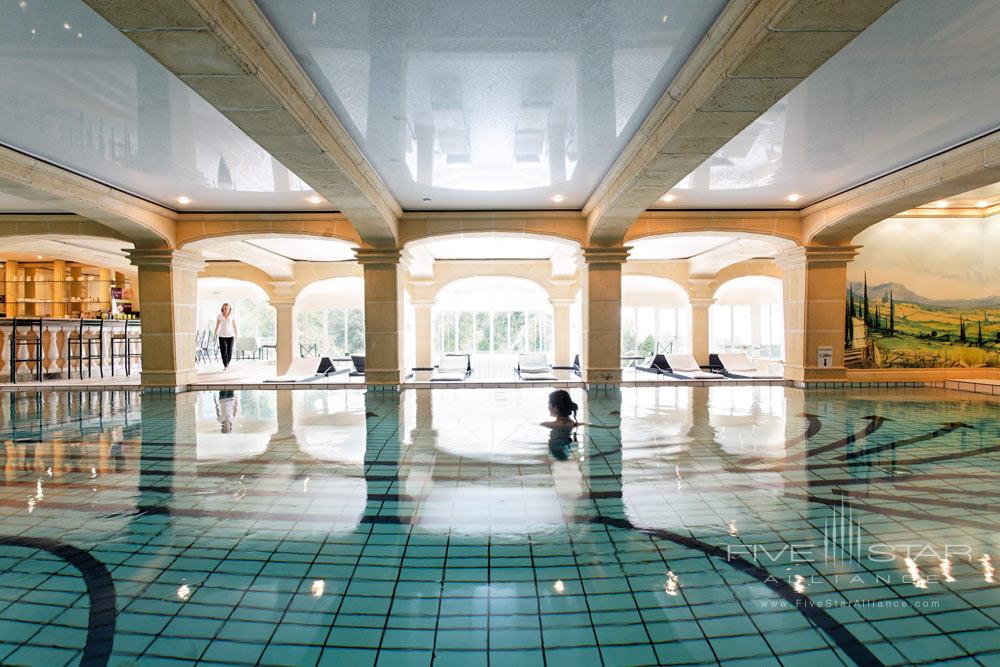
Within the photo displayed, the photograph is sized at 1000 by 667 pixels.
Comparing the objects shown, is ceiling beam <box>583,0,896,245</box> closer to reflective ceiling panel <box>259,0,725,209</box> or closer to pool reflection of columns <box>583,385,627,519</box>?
reflective ceiling panel <box>259,0,725,209</box>

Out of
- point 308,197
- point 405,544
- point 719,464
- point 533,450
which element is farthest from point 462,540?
point 308,197

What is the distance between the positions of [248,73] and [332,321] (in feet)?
81.5

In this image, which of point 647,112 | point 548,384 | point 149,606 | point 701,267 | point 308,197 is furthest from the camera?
point 701,267

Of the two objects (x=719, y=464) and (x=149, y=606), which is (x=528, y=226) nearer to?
(x=719, y=464)

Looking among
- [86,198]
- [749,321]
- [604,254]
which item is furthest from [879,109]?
[749,321]

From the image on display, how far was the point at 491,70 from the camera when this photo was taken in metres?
4.80

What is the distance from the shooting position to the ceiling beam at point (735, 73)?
11.0 feet

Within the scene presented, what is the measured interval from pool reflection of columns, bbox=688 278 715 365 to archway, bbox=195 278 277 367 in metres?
15.6

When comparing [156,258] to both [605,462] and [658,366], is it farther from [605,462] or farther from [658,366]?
[658,366]

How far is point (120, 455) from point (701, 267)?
15855 millimetres

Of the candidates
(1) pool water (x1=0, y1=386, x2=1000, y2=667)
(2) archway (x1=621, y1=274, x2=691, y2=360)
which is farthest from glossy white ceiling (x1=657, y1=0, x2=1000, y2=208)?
(2) archway (x1=621, y1=274, x2=691, y2=360)

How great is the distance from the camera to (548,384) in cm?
1130

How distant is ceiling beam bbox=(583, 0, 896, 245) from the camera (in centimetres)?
335

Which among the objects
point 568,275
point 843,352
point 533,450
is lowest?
point 533,450
